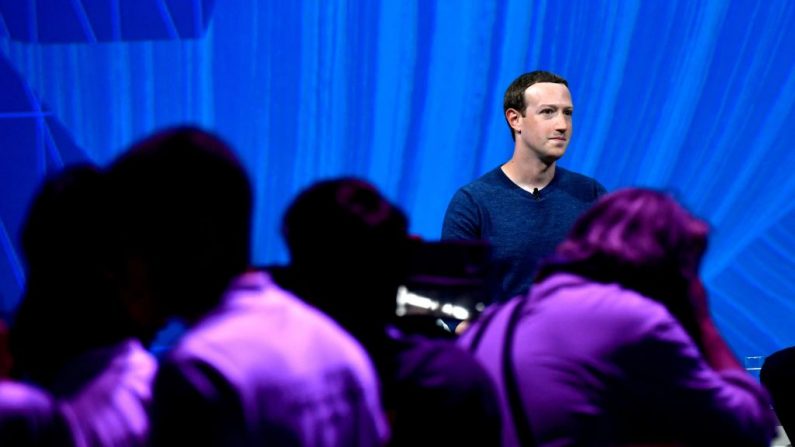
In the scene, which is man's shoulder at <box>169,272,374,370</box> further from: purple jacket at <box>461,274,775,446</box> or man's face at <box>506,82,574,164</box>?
man's face at <box>506,82,574,164</box>

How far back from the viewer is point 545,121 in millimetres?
2977

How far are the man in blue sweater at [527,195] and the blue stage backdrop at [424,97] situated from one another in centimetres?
63

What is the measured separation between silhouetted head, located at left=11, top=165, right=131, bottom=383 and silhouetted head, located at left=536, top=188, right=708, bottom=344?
0.65 m

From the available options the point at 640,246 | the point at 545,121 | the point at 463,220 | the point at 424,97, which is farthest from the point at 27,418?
the point at 424,97

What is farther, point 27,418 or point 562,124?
point 562,124

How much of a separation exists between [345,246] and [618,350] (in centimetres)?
40

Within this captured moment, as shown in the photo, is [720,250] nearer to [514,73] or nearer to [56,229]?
[514,73]

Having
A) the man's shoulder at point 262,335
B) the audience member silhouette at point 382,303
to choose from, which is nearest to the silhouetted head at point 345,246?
the audience member silhouette at point 382,303

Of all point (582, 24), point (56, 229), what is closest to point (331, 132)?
point (582, 24)

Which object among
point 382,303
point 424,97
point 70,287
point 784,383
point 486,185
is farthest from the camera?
point 424,97

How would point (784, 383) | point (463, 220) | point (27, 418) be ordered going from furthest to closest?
point (463, 220), point (784, 383), point (27, 418)

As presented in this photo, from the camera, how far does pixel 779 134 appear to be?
3.98 m

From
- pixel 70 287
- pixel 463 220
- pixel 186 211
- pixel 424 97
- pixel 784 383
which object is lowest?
pixel 784 383

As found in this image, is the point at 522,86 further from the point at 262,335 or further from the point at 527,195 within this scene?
the point at 262,335
